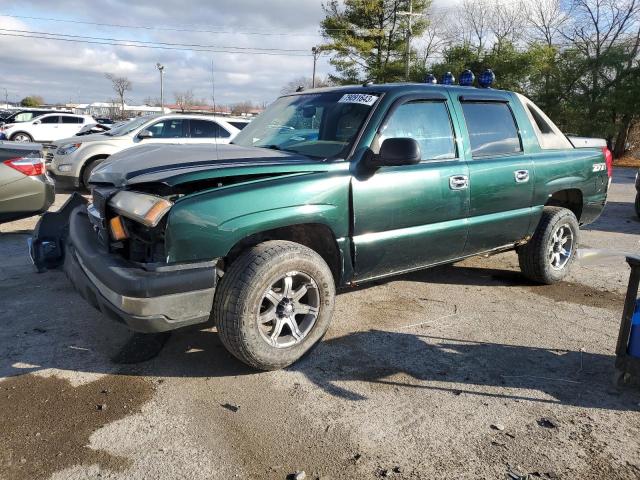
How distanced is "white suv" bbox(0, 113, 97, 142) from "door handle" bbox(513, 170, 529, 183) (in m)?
23.2

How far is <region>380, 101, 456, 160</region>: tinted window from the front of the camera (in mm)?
3719

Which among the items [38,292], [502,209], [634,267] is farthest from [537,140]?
[38,292]

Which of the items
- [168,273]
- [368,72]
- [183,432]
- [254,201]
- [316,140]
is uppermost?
[368,72]

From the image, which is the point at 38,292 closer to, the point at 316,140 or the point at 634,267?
the point at 316,140

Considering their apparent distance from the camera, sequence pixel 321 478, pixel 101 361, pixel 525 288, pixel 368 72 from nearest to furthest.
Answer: pixel 321 478 → pixel 101 361 → pixel 525 288 → pixel 368 72

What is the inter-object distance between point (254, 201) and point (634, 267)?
2.23m

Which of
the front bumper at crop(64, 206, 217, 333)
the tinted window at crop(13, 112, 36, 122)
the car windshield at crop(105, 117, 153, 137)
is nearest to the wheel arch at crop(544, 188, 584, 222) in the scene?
the front bumper at crop(64, 206, 217, 333)

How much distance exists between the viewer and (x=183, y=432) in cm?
264

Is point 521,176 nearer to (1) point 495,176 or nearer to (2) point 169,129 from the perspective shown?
(1) point 495,176

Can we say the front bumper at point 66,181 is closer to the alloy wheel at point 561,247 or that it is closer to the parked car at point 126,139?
the parked car at point 126,139

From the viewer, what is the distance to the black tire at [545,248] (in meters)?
4.86

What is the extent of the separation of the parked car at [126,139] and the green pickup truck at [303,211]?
6074 millimetres

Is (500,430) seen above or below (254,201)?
below

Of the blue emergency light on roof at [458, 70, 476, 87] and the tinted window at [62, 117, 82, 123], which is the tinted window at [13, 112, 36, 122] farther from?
the blue emergency light on roof at [458, 70, 476, 87]
